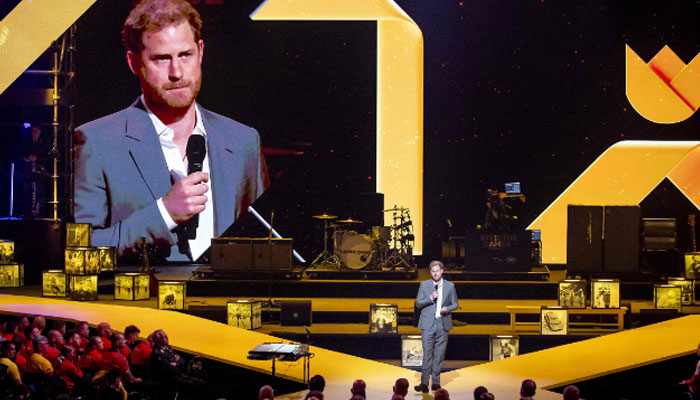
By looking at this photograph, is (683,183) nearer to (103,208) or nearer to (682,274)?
(682,274)

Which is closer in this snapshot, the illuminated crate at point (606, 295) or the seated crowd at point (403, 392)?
the seated crowd at point (403, 392)

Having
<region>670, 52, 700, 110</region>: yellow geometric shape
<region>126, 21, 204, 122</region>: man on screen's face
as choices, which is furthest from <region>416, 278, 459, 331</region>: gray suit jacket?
<region>670, 52, 700, 110</region>: yellow geometric shape

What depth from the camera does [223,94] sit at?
13.4 metres

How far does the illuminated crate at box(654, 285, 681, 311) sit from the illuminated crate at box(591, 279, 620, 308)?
66cm

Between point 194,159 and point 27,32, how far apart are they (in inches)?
125

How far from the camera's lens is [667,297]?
33.7 ft

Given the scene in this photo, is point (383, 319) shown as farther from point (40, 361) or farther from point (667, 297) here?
point (40, 361)

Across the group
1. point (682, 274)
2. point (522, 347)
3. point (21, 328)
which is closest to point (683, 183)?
point (682, 274)

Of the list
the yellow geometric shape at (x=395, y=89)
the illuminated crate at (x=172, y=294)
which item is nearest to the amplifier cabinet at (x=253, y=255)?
the illuminated crate at (x=172, y=294)

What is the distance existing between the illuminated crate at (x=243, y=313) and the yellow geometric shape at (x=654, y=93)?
286 inches

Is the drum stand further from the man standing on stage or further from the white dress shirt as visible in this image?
the man standing on stage

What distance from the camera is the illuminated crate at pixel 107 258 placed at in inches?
479

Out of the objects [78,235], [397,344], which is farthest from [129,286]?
[397,344]

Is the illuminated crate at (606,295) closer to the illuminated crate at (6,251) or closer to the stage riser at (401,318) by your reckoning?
the stage riser at (401,318)
